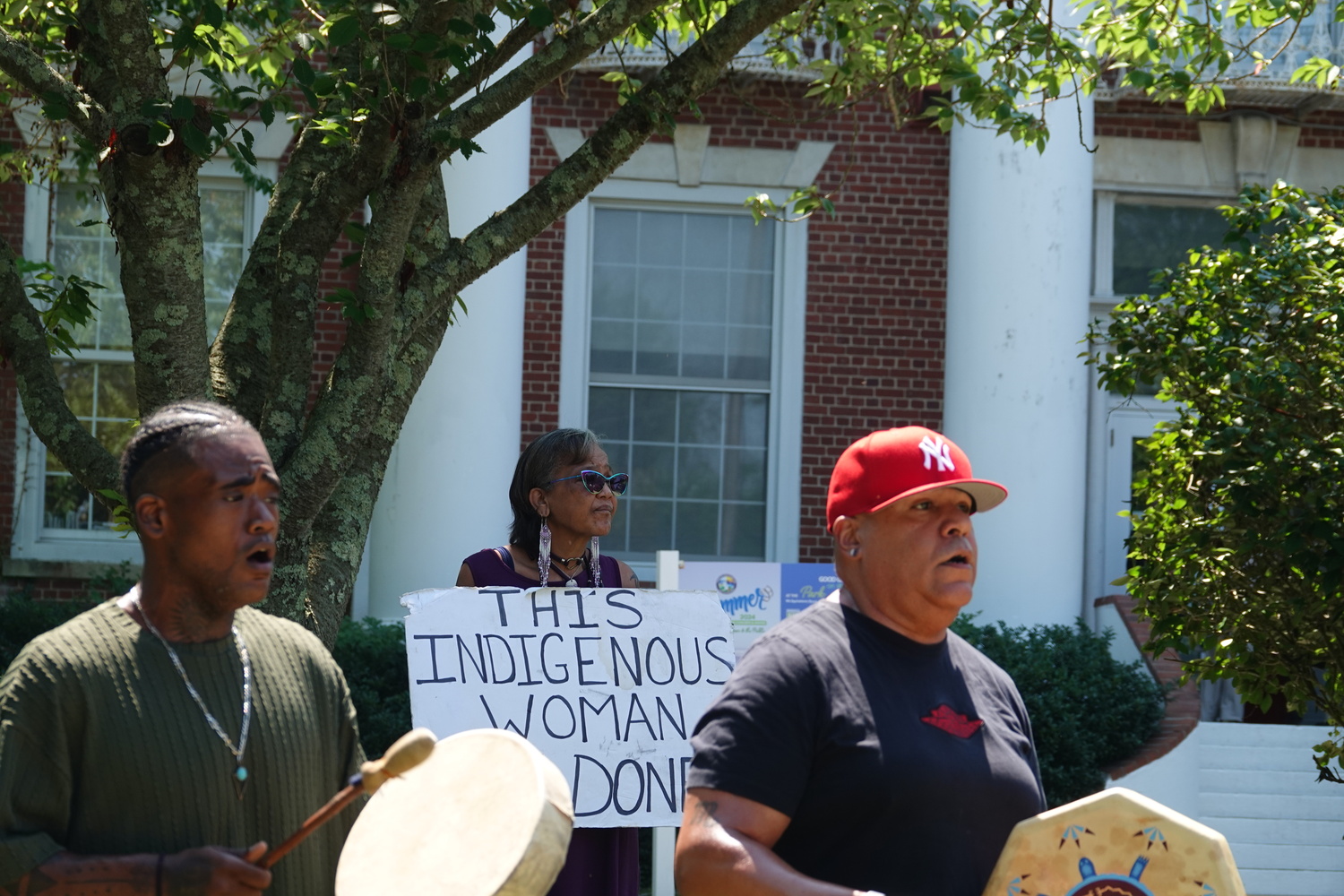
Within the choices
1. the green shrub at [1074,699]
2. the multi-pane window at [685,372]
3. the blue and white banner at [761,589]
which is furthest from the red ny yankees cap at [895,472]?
the multi-pane window at [685,372]

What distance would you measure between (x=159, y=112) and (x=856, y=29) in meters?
2.88

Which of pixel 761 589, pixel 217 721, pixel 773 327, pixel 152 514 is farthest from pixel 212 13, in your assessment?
pixel 773 327

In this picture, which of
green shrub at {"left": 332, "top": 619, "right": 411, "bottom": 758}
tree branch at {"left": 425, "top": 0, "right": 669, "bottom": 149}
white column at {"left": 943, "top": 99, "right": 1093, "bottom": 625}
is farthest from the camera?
white column at {"left": 943, "top": 99, "right": 1093, "bottom": 625}

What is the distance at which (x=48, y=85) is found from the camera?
4.16m

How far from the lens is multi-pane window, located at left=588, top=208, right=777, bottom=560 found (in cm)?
1068

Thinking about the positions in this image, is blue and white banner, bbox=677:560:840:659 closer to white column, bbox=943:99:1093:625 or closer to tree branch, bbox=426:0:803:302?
white column, bbox=943:99:1093:625

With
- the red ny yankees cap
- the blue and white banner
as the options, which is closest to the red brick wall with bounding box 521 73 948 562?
the blue and white banner

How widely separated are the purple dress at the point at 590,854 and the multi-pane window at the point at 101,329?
6.41 meters

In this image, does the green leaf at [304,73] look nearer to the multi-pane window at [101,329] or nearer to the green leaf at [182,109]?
the green leaf at [182,109]

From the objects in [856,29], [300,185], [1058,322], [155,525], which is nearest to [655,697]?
[300,185]

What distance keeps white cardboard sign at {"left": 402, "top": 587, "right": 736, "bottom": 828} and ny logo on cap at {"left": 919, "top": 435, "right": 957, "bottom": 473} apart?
80.8 inches

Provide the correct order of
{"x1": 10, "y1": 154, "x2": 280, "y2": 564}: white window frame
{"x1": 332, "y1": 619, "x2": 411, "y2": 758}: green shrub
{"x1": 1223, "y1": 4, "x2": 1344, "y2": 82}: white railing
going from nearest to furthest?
{"x1": 332, "y1": 619, "x2": 411, "y2": 758}: green shrub, {"x1": 10, "y1": 154, "x2": 280, "y2": 564}: white window frame, {"x1": 1223, "y1": 4, "x2": 1344, "y2": 82}: white railing

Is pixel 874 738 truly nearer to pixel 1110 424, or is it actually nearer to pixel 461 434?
pixel 461 434

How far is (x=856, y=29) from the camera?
5.60 metres
